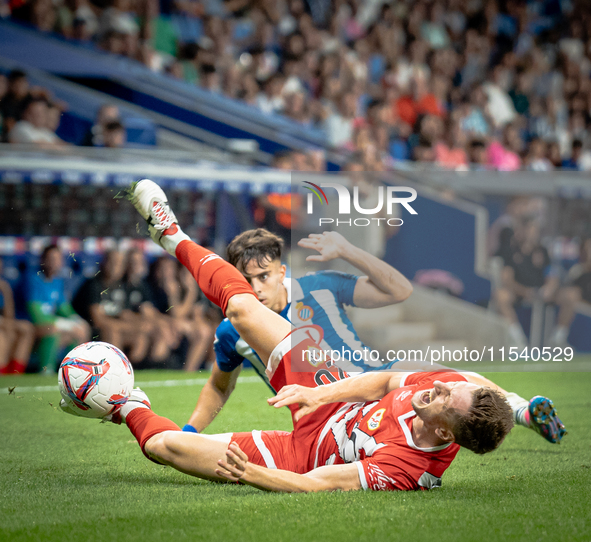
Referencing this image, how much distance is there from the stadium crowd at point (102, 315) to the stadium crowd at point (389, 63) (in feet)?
7.20

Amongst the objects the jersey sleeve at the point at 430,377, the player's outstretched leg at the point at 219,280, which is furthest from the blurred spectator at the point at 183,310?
the jersey sleeve at the point at 430,377

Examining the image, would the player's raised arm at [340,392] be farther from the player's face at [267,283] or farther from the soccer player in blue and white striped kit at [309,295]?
the player's face at [267,283]

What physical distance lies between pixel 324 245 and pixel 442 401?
1214 millimetres

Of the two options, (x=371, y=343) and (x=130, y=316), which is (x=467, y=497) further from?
(x=130, y=316)

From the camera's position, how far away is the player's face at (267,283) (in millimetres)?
4191

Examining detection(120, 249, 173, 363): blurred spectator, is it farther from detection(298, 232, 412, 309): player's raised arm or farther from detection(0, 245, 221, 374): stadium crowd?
detection(298, 232, 412, 309): player's raised arm

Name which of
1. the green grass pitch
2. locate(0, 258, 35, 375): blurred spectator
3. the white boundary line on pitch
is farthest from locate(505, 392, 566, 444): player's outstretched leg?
locate(0, 258, 35, 375): blurred spectator

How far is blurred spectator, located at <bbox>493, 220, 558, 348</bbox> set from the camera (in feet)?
18.1

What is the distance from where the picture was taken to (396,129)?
1070 cm

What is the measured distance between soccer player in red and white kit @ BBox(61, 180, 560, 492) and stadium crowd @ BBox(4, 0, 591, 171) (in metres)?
4.45

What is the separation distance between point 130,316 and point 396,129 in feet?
17.3

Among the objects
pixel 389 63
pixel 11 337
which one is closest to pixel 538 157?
pixel 389 63
